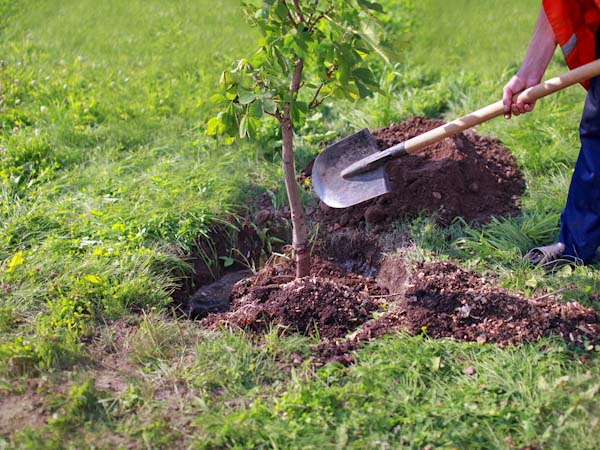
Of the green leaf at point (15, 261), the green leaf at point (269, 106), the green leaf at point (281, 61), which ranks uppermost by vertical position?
the green leaf at point (281, 61)

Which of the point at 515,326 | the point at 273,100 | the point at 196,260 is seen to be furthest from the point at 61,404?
the point at 515,326

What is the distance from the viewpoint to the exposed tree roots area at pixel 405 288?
3.10m

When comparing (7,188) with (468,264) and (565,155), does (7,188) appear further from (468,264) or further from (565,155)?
(565,155)

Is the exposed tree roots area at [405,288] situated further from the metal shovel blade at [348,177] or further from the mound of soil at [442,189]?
the metal shovel blade at [348,177]

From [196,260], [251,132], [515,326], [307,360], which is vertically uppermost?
[251,132]

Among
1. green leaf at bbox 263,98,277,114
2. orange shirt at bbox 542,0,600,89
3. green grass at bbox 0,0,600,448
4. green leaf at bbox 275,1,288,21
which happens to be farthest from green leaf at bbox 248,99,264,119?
orange shirt at bbox 542,0,600,89

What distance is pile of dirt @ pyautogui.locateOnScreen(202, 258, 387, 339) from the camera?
127 inches

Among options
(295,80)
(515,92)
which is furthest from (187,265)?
(515,92)

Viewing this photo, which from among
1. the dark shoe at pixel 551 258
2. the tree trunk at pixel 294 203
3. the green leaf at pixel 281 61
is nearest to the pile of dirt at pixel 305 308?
the tree trunk at pixel 294 203

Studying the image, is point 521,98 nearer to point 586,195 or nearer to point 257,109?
point 586,195

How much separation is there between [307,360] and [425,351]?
1.71 ft

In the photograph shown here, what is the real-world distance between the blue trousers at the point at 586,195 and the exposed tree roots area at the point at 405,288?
17.2 inches

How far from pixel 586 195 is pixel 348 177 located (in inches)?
50.3

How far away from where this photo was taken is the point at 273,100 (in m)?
3.18
